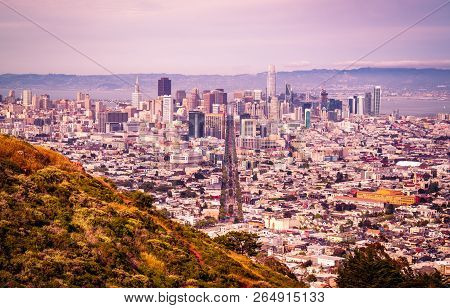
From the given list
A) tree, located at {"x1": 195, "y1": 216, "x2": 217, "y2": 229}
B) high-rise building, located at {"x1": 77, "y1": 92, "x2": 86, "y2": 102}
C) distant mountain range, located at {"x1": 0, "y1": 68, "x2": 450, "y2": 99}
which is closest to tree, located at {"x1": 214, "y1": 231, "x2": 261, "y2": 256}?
tree, located at {"x1": 195, "y1": 216, "x2": 217, "y2": 229}

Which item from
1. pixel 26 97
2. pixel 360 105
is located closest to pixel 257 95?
pixel 360 105

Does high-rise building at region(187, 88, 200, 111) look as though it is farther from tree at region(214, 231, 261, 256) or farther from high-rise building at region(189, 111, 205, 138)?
tree at region(214, 231, 261, 256)

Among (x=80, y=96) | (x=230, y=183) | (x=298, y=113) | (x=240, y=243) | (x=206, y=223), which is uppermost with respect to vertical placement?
(x=80, y=96)

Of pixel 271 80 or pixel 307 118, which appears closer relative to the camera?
pixel 271 80

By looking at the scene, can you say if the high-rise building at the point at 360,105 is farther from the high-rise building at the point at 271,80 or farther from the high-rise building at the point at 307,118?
the high-rise building at the point at 271,80

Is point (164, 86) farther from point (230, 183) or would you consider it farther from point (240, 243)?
point (240, 243)
